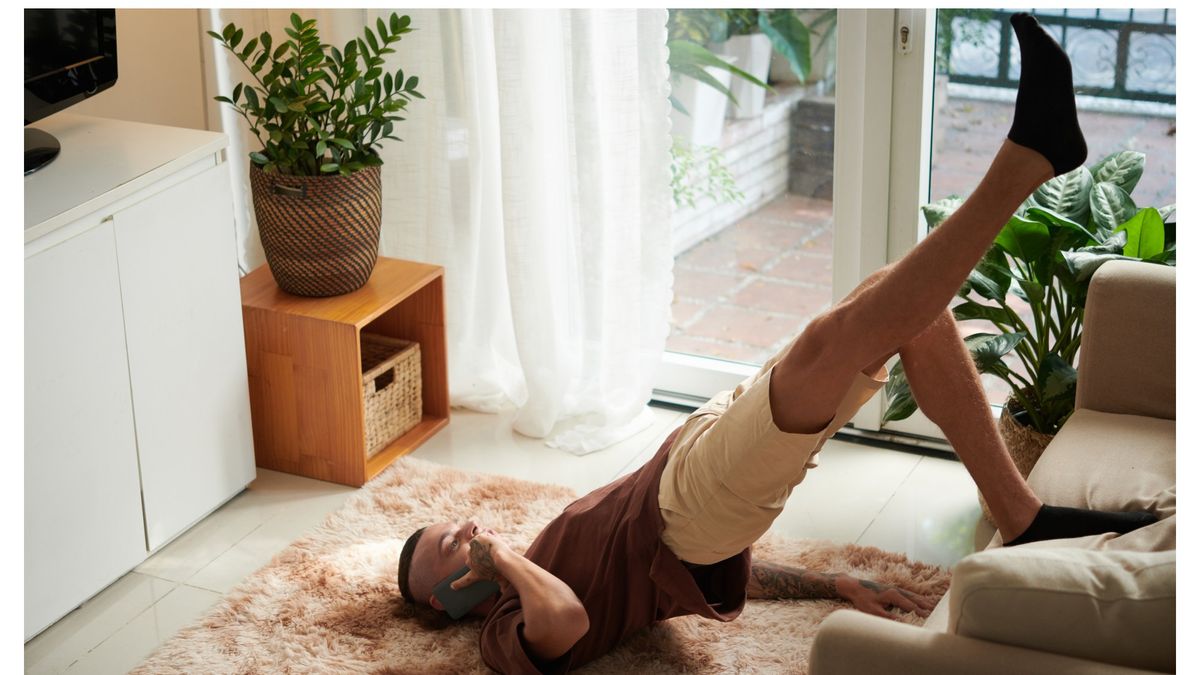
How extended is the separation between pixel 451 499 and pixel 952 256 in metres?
1.52

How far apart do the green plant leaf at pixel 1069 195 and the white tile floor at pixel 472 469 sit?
724 mm

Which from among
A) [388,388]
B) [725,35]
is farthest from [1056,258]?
[388,388]

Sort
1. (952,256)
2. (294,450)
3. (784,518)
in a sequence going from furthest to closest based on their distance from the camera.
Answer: (294,450), (784,518), (952,256)

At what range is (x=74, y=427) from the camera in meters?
2.51

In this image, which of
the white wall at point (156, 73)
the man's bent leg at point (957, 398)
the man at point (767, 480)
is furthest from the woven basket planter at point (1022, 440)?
the white wall at point (156, 73)

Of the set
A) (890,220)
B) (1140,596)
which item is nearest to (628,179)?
(890,220)

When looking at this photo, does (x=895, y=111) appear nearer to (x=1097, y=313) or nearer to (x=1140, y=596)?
(x=1097, y=313)

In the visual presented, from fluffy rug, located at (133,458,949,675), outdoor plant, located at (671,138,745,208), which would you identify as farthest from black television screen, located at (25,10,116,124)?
outdoor plant, located at (671,138,745,208)

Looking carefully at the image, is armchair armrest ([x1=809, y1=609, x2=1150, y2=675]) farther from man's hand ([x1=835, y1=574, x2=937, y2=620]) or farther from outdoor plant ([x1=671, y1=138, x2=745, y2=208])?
outdoor plant ([x1=671, y1=138, x2=745, y2=208])

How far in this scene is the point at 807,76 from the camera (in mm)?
3176

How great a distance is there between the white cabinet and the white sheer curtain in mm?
650

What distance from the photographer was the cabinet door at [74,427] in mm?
2416

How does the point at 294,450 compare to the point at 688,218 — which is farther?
the point at 688,218

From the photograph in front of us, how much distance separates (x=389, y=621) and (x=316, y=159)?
1066mm
